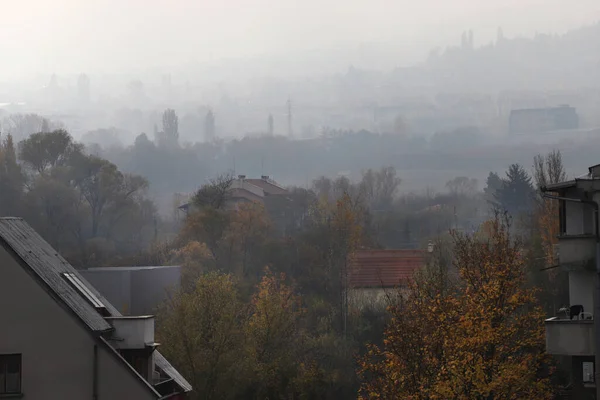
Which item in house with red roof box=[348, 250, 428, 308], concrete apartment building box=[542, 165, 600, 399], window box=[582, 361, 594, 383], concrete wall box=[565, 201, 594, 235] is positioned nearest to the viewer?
concrete apartment building box=[542, 165, 600, 399]

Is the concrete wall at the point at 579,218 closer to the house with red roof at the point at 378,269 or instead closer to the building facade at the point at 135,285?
the building facade at the point at 135,285

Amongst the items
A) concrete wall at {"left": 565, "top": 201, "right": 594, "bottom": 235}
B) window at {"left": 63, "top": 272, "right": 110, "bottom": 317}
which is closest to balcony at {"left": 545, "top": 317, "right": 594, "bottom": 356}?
concrete wall at {"left": 565, "top": 201, "right": 594, "bottom": 235}

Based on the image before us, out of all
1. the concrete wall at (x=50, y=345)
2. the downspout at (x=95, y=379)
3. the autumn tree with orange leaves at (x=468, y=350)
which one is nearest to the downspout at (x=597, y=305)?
the autumn tree with orange leaves at (x=468, y=350)

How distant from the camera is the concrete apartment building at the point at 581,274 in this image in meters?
34.5

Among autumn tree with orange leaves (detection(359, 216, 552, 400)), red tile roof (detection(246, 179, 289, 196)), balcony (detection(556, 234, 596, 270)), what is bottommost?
autumn tree with orange leaves (detection(359, 216, 552, 400))

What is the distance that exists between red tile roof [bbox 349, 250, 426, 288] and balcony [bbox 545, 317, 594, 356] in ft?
263

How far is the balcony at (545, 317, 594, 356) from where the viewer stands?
34.2 meters

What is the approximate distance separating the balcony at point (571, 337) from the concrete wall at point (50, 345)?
40.9 feet

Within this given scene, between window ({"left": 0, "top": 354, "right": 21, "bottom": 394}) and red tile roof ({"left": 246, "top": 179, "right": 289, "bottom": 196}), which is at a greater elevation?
red tile roof ({"left": 246, "top": 179, "right": 289, "bottom": 196})

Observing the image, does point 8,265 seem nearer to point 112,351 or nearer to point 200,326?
point 112,351

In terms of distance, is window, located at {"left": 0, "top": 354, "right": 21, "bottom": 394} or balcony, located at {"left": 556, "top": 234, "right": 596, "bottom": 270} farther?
balcony, located at {"left": 556, "top": 234, "right": 596, "bottom": 270}

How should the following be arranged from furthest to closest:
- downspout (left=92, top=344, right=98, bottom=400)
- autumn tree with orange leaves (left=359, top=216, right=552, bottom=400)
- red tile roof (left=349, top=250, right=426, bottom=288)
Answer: red tile roof (left=349, top=250, right=426, bottom=288), autumn tree with orange leaves (left=359, top=216, right=552, bottom=400), downspout (left=92, top=344, right=98, bottom=400)

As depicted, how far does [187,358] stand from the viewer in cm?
5594

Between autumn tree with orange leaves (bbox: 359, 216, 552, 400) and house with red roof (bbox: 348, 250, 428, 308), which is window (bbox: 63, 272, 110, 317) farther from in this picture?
house with red roof (bbox: 348, 250, 428, 308)
